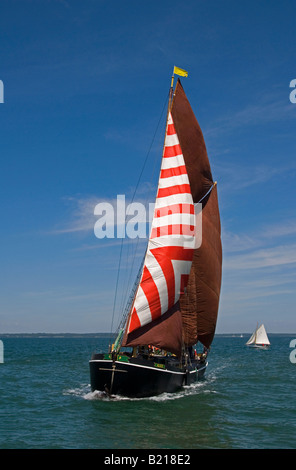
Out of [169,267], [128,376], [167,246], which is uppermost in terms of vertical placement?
[167,246]

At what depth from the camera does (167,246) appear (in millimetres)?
26031

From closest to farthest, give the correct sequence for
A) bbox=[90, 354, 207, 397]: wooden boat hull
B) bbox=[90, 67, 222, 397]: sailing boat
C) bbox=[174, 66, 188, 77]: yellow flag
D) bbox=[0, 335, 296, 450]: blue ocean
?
bbox=[0, 335, 296, 450]: blue ocean, bbox=[90, 354, 207, 397]: wooden boat hull, bbox=[90, 67, 222, 397]: sailing boat, bbox=[174, 66, 188, 77]: yellow flag

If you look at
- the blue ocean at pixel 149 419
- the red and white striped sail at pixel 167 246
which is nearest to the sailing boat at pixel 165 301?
the red and white striped sail at pixel 167 246

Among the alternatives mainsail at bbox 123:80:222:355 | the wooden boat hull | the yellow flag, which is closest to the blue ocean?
the wooden boat hull

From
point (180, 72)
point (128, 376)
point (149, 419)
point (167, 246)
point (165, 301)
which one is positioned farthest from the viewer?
point (180, 72)

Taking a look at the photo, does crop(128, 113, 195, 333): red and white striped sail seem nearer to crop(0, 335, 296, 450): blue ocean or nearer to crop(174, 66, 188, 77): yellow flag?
crop(0, 335, 296, 450): blue ocean

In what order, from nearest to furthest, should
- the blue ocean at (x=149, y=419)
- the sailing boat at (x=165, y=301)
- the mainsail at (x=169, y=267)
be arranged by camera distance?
the blue ocean at (x=149, y=419), the sailing boat at (x=165, y=301), the mainsail at (x=169, y=267)

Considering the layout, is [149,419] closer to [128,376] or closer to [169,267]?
[128,376]

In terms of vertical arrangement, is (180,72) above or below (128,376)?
above

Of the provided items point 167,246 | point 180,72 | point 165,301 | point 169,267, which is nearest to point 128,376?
point 165,301

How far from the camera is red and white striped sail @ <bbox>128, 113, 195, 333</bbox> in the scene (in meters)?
25.2

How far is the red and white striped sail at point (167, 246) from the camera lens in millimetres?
25250

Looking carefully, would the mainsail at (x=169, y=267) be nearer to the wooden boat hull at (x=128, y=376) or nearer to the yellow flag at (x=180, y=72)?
the yellow flag at (x=180, y=72)
